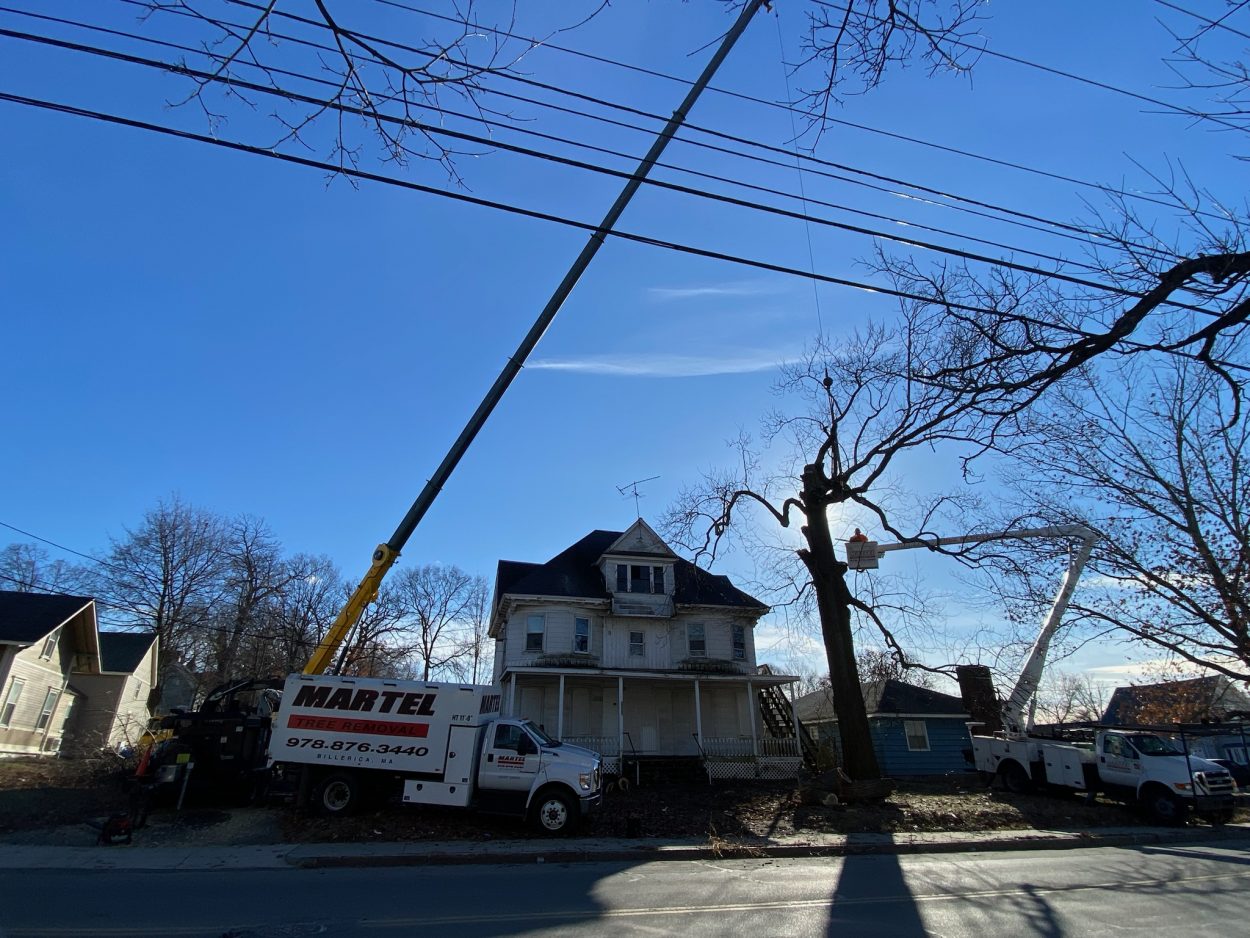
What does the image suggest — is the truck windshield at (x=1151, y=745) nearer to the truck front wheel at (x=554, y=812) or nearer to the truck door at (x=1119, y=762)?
the truck door at (x=1119, y=762)

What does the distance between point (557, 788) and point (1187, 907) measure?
932cm

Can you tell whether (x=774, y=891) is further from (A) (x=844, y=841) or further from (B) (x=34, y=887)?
(B) (x=34, y=887)

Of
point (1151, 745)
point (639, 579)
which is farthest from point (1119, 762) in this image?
point (639, 579)

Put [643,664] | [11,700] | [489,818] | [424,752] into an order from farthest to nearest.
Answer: [643,664], [11,700], [489,818], [424,752]

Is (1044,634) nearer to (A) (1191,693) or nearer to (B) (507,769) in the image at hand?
(A) (1191,693)

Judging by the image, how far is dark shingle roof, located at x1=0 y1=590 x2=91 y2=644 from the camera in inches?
987

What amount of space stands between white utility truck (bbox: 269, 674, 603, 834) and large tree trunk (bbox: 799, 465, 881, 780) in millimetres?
6493

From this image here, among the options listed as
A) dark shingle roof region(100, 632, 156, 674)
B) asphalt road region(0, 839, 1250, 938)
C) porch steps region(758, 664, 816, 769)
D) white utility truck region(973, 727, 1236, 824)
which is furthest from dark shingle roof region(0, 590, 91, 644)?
white utility truck region(973, 727, 1236, 824)

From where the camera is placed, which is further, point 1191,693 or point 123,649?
point 123,649

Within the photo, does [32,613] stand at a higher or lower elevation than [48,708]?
higher

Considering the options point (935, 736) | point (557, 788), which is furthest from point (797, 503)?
point (935, 736)

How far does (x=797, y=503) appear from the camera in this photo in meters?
19.3

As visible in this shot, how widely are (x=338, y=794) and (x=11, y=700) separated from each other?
792 inches

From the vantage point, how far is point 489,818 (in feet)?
45.8
